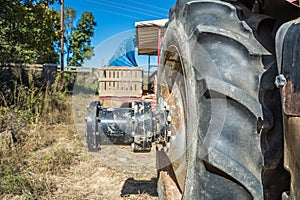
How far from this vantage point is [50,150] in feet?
13.3

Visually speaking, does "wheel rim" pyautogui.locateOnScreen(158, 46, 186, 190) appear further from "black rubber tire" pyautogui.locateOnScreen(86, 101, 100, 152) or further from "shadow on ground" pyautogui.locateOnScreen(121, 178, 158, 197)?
"shadow on ground" pyautogui.locateOnScreen(121, 178, 158, 197)

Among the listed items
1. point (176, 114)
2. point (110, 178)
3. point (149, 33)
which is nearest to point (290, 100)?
point (176, 114)

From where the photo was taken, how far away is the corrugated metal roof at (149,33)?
678cm

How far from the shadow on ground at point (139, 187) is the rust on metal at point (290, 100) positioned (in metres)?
2.13

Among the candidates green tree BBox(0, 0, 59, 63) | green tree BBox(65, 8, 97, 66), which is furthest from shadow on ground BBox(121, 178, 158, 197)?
green tree BBox(65, 8, 97, 66)

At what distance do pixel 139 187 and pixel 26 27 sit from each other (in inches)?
221

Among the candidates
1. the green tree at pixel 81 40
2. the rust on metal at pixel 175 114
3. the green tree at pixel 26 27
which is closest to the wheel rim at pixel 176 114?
the rust on metal at pixel 175 114

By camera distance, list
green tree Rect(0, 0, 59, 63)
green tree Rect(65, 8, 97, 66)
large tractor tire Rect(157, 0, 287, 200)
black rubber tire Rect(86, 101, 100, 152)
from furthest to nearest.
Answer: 1. green tree Rect(65, 8, 97, 66)
2. green tree Rect(0, 0, 59, 63)
3. black rubber tire Rect(86, 101, 100, 152)
4. large tractor tire Rect(157, 0, 287, 200)

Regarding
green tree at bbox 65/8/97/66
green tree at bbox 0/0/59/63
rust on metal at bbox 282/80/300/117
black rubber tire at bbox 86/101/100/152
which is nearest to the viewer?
→ rust on metal at bbox 282/80/300/117

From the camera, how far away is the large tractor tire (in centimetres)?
102

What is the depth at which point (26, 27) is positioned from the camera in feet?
23.6

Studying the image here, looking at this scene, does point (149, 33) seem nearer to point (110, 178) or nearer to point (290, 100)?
point (110, 178)

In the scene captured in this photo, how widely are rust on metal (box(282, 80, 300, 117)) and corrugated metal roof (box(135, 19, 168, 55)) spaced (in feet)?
18.0

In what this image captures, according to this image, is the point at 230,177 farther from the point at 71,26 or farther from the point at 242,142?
the point at 71,26
